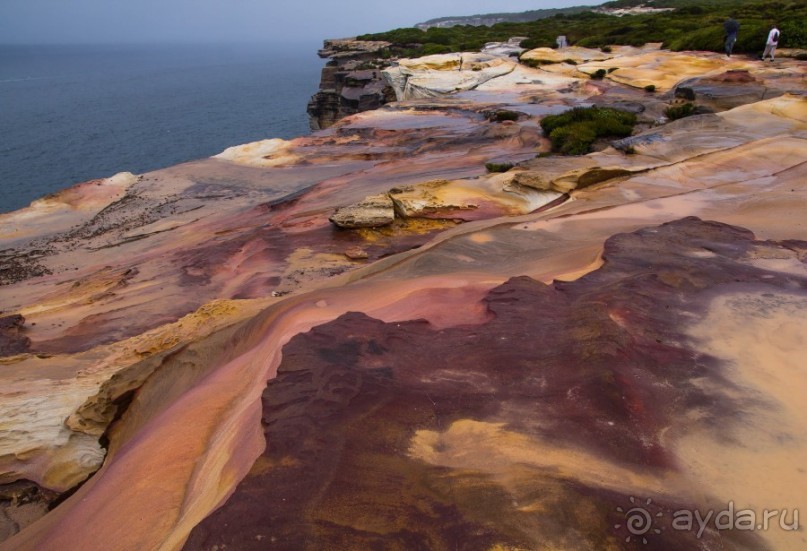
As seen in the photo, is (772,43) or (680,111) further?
(772,43)

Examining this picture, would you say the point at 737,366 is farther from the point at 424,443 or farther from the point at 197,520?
the point at 197,520

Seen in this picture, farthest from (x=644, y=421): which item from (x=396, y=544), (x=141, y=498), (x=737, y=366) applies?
(x=141, y=498)

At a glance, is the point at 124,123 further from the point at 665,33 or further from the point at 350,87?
the point at 665,33

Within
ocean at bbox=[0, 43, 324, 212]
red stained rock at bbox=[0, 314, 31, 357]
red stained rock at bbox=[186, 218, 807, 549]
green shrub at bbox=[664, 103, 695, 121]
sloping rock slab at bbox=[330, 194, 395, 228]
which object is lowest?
ocean at bbox=[0, 43, 324, 212]

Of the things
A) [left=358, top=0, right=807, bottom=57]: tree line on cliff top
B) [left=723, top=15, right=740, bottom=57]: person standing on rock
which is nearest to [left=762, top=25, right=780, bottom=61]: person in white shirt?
[left=723, top=15, right=740, bottom=57]: person standing on rock

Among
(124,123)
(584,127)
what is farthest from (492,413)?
(124,123)

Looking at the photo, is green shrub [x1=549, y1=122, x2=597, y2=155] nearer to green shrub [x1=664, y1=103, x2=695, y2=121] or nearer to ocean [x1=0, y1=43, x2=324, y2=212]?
green shrub [x1=664, y1=103, x2=695, y2=121]
